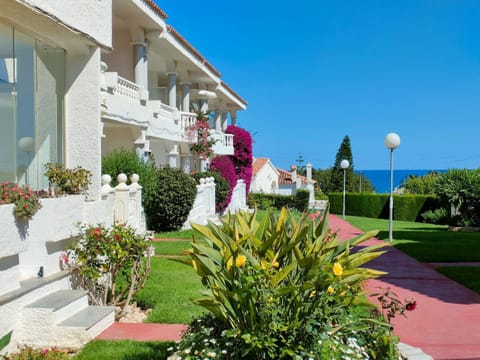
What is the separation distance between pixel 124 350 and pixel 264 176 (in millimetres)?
46831

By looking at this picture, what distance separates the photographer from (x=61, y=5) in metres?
7.23

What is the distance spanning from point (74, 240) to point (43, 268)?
2.62ft

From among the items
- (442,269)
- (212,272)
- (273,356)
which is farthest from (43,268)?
(442,269)

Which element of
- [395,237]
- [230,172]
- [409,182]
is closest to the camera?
[395,237]

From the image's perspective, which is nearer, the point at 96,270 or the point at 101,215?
the point at 96,270

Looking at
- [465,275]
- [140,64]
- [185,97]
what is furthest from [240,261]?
[185,97]

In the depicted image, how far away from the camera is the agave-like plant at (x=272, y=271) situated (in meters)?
3.84

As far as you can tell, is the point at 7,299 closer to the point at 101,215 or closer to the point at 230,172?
the point at 101,215

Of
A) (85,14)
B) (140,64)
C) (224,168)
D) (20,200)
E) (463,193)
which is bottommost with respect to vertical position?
(463,193)

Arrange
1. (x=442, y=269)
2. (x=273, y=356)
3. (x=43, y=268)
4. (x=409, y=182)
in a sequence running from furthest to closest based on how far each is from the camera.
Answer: (x=409, y=182) < (x=442, y=269) < (x=43, y=268) < (x=273, y=356)

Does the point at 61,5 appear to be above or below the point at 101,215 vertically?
above

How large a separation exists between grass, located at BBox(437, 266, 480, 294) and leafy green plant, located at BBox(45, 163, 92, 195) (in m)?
7.54

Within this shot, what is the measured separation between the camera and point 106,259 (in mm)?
6691

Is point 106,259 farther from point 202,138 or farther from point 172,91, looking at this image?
→ point 202,138
